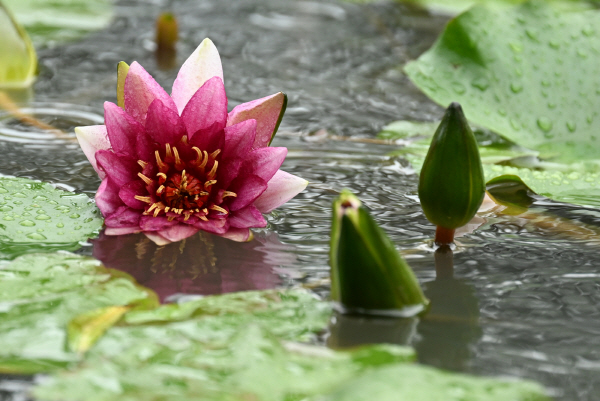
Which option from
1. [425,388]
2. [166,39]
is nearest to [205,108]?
[425,388]

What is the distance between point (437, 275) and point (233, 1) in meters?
2.09

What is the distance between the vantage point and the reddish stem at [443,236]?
1.03 m

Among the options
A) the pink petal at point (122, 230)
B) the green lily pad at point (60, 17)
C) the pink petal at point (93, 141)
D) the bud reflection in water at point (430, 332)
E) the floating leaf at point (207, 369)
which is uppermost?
the green lily pad at point (60, 17)

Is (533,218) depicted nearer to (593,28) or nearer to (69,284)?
(593,28)

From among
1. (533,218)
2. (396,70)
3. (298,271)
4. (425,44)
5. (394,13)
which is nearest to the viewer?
(298,271)

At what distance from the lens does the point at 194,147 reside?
960 mm

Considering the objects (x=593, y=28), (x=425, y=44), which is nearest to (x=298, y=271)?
(x=593, y=28)

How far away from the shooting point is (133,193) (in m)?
0.96

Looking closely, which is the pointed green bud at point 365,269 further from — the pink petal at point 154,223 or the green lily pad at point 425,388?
the pink petal at point 154,223

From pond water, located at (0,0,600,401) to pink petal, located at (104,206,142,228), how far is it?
0.04 metres

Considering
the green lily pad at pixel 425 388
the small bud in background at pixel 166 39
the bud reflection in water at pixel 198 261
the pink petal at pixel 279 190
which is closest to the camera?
the green lily pad at pixel 425 388

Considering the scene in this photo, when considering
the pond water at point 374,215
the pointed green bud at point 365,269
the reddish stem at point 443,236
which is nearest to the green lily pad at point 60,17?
the pond water at point 374,215

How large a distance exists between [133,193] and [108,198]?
3 cm

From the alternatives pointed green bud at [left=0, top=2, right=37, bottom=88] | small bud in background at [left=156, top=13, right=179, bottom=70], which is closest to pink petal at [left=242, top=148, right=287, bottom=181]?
pointed green bud at [left=0, top=2, right=37, bottom=88]
